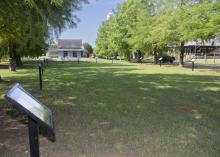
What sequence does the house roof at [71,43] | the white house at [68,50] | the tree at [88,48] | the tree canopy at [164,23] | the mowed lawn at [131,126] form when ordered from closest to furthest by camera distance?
the mowed lawn at [131,126] → the tree canopy at [164,23] → the white house at [68,50] → the house roof at [71,43] → the tree at [88,48]

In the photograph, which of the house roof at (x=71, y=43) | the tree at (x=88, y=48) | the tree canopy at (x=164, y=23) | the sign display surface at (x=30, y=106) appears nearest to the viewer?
the sign display surface at (x=30, y=106)

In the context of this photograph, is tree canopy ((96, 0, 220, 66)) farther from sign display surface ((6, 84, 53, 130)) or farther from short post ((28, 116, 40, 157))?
short post ((28, 116, 40, 157))

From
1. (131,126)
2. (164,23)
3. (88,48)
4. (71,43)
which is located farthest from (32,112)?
(88,48)

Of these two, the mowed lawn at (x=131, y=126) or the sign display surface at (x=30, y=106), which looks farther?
the mowed lawn at (x=131, y=126)

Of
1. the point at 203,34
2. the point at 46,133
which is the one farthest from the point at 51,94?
the point at 203,34

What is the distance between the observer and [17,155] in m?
5.25

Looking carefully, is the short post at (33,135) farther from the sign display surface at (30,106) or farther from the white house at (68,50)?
the white house at (68,50)

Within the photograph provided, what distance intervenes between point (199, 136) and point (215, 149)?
803 millimetres

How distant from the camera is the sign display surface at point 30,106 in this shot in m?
2.75

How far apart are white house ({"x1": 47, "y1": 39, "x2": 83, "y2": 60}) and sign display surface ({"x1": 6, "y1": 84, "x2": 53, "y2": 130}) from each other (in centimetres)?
10302

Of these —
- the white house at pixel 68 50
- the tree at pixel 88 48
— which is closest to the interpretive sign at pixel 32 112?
the white house at pixel 68 50

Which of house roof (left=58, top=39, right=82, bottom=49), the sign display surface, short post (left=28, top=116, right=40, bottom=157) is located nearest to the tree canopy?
the sign display surface

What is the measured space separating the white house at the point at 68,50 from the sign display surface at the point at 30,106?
10302 centimetres

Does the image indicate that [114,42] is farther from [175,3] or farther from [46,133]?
[46,133]
